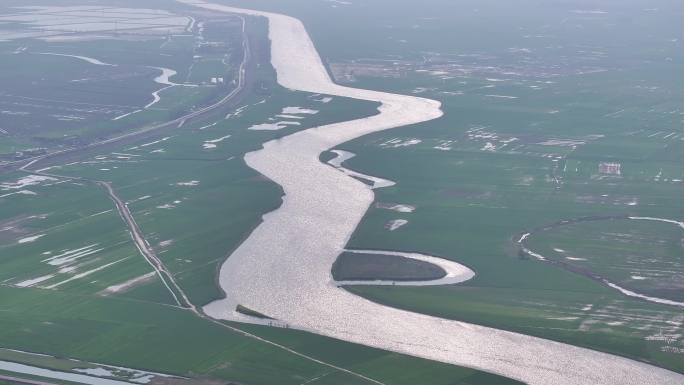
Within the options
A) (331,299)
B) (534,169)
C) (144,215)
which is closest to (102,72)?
(144,215)

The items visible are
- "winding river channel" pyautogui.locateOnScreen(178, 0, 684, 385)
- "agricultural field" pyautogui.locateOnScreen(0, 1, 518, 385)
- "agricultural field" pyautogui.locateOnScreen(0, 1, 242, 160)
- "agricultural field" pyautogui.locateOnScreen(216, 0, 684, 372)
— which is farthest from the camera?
"agricultural field" pyautogui.locateOnScreen(0, 1, 242, 160)

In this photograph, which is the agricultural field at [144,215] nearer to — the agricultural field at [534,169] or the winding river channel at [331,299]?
the winding river channel at [331,299]

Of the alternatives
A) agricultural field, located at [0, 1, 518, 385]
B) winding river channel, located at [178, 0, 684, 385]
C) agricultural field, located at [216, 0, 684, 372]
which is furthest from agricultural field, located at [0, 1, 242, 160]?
winding river channel, located at [178, 0, 684, 385]

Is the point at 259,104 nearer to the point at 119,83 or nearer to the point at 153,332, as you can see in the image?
the point at 119,83

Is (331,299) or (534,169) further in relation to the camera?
(534,169)

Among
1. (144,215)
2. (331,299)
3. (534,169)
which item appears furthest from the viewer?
(534,169)

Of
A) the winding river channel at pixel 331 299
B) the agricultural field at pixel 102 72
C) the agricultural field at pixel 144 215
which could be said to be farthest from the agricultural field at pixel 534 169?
the agricultural field at pixel 102 72

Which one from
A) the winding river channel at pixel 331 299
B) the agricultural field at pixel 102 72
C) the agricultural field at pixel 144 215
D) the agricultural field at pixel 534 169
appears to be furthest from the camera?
the agricultural field at pixel 102 72

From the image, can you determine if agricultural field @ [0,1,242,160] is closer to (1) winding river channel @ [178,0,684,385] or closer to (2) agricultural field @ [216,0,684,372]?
(2) agricultural field @ [216,0,684,372]

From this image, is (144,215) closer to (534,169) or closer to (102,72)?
(534,169)
